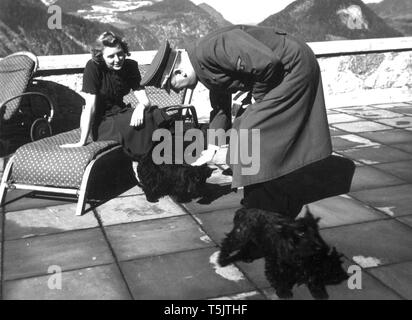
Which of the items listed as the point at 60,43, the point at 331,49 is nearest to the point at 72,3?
the point at 60,43

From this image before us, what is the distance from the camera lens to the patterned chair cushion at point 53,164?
13.6ft

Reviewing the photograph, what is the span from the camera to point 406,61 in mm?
8578

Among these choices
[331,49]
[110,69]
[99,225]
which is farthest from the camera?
[331,49]

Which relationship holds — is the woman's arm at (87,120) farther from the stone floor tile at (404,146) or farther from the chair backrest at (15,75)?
the stone floor tile at (404,146)

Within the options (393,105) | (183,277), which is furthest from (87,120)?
(393,105)

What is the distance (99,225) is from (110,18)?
6.87 meters

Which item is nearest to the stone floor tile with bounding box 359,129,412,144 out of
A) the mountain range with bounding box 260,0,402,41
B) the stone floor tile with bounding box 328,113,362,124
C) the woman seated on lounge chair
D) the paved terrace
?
the stone floor tile with bounding box 328,113,362,124

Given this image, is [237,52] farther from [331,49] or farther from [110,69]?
[331,49]

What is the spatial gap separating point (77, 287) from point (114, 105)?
224 cm

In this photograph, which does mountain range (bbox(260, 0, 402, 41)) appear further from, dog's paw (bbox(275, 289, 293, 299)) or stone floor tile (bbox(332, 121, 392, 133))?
dog's paw (bbox(275, 289, 293, 299))

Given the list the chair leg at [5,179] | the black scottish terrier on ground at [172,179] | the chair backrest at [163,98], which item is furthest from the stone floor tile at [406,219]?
the chair leg at [5,179]

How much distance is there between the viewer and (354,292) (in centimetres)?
287

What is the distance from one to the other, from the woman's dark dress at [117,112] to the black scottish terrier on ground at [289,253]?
5.39 ft
